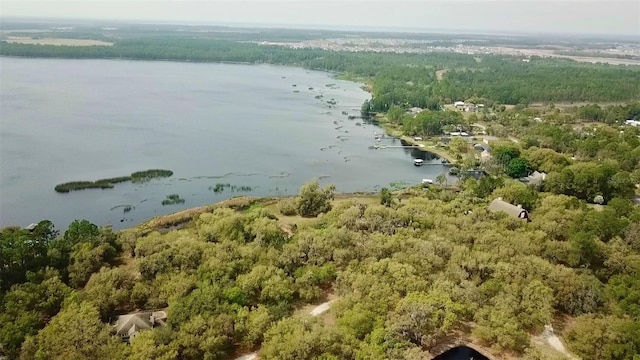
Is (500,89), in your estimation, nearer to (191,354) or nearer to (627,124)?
(627,124)

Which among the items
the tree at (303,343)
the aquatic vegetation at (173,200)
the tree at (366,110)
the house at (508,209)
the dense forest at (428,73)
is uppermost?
the dense forest at (428,73)

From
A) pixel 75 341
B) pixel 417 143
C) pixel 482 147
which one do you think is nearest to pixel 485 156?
pixel 482 147

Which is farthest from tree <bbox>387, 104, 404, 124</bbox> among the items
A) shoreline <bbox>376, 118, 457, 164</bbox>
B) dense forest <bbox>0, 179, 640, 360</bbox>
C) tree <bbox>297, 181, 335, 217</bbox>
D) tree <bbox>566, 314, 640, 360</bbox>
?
tree <bbox>566, 314, 640, 360</bbox>

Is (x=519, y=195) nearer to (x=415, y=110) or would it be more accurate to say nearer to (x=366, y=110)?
(x=415, y=110)

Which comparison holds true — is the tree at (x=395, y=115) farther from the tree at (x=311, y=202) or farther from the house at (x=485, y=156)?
the tree at (x=311, y=202)

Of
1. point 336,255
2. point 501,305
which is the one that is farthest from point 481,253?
point 336,255

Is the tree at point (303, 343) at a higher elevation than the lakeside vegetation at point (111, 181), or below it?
higher

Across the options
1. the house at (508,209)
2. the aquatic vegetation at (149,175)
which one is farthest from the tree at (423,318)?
the aquatic vegetation at (149,175)
